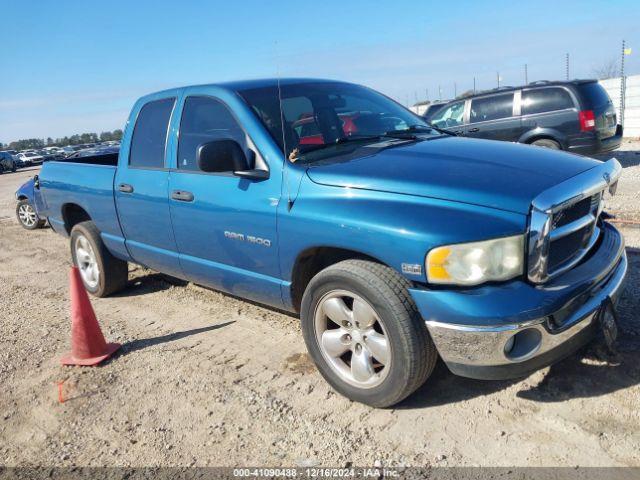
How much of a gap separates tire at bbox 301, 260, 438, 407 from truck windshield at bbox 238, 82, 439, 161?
0.90 m

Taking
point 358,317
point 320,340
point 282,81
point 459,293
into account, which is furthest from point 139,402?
point 282,81

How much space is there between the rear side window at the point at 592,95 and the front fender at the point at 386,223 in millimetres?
8723

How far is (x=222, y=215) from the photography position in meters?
3.66

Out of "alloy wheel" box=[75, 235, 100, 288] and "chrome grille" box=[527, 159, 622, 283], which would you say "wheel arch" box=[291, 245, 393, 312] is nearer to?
"chrome grille" box=[527, 159, 622, 283]

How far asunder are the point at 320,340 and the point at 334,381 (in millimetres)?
255

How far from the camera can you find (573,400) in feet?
9.58

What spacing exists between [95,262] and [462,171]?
13.3ft

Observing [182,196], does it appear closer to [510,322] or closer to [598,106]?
[510,322]

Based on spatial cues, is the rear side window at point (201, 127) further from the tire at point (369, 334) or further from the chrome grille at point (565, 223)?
the chrome grille at point (565, 223)

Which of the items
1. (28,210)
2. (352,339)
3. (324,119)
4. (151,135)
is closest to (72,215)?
(151,135)

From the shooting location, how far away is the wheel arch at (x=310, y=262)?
10.3 ft

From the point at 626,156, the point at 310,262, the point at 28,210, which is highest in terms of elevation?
the point at 310,262

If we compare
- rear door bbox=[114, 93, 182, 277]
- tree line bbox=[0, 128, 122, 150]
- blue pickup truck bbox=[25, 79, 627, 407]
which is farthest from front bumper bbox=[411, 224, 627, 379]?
tree line bbox=[0, 128, 122, 150]

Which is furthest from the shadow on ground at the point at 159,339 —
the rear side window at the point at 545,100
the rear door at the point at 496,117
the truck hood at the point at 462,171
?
the rear side window at the point at 545,100
